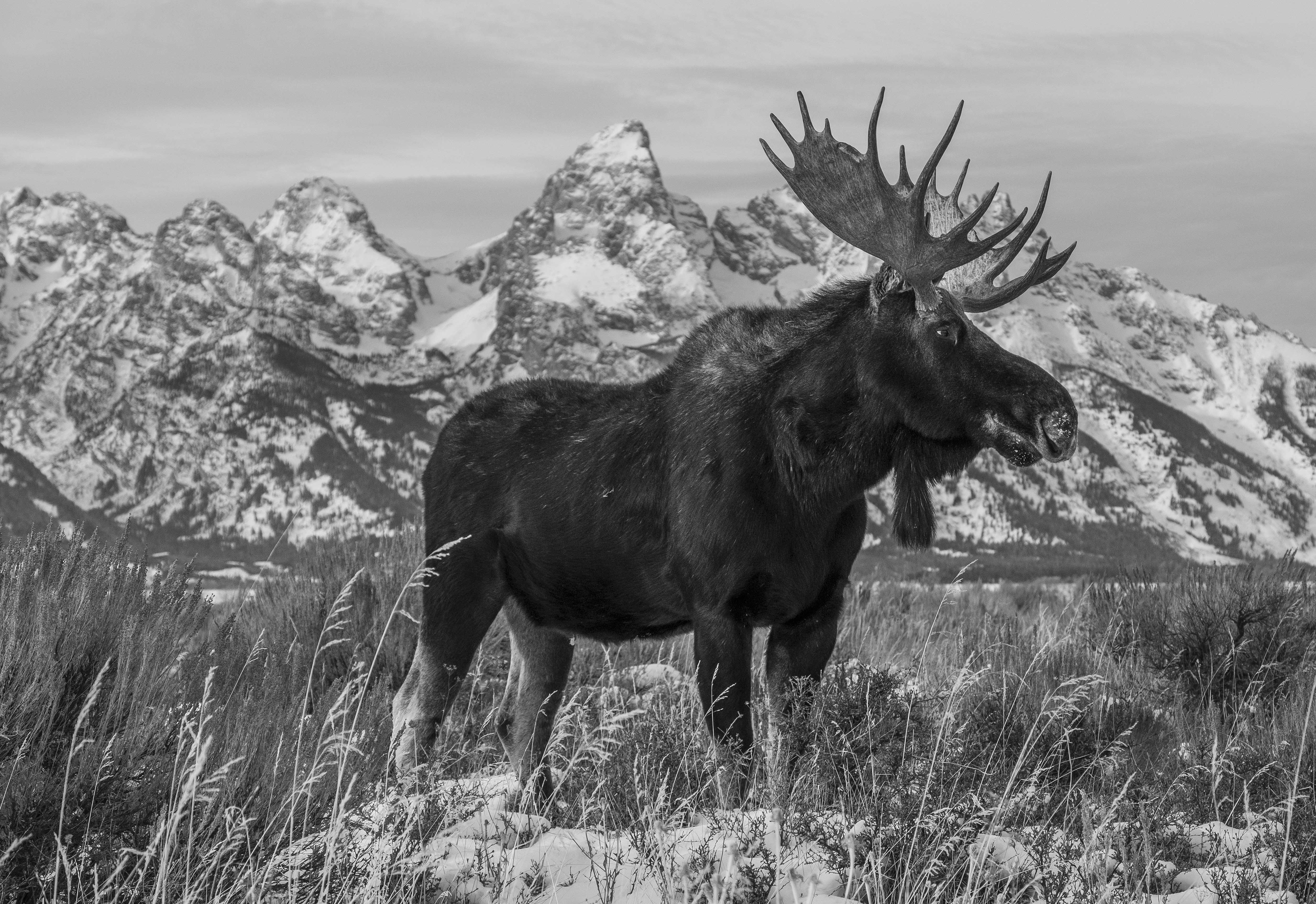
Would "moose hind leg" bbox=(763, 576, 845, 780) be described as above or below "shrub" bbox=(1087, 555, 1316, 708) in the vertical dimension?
above

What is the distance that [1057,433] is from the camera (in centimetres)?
416

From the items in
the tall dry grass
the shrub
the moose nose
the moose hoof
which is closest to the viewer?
the tall dry grass

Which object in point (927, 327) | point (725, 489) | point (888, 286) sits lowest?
point (725, 489)

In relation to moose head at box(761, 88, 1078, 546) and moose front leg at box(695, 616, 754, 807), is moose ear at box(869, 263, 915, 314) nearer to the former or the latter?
moose head at box(761, 88, 1078, 546)

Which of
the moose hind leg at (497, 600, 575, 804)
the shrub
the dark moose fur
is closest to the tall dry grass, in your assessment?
the shrub

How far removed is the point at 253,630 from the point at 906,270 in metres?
4.77

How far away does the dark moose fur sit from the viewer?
4.35 meters

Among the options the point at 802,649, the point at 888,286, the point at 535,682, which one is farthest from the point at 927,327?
the point at 535,682

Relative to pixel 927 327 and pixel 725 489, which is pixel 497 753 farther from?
pixel 927 327

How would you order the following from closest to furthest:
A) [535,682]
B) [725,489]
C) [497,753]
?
[725,489]
[535,682]
[497,753]

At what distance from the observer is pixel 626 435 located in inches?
194

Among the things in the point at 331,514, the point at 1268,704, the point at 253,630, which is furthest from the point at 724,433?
the point at 331,514

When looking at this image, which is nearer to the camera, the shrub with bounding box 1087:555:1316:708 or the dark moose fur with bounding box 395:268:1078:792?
the dark moose fur with bounding box 395:268:1078:792

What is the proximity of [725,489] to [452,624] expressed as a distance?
1.29 meters
